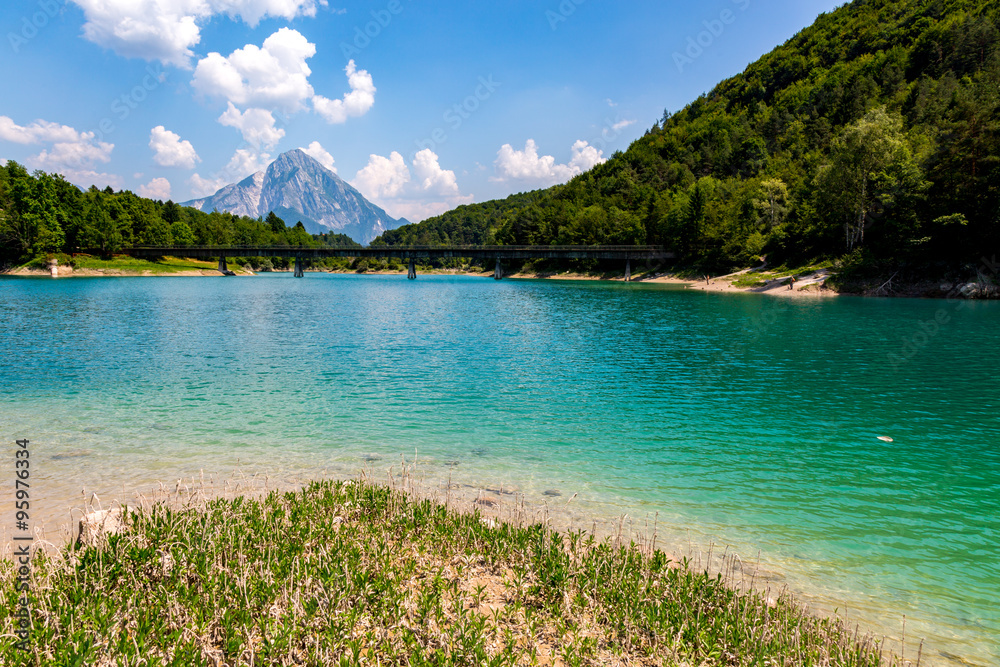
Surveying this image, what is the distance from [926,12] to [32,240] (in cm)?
32264

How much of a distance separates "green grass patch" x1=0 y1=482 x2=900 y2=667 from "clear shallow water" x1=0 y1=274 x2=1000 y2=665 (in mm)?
3685

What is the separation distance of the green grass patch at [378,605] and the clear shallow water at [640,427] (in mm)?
3685

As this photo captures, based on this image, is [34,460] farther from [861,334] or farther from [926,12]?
[926,12]

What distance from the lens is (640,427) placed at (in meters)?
18.3

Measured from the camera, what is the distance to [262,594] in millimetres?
6391

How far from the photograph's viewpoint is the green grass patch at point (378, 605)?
5492 mm

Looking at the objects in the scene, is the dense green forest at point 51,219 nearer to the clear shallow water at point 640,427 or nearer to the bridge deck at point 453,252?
the bridge deck at point 453,252

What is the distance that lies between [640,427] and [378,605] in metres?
14.0

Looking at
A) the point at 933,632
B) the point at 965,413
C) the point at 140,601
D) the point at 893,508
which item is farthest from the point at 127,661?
the point at 965,413

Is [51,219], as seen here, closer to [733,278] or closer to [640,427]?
[640,427]

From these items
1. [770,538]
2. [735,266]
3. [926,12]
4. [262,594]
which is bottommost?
[770,538]

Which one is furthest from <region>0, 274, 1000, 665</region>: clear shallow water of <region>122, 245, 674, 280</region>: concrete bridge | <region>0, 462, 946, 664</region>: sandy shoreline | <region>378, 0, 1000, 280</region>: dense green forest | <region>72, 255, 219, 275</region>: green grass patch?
<region>72, 255, 219, 275</region>: green grass patch

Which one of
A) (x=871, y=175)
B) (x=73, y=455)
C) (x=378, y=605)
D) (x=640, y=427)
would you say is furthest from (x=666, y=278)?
(x=378, y=605)

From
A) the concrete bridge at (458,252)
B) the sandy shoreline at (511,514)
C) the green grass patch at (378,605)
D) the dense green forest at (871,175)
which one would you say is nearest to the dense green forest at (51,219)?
the concrete bridge at (458,252)
